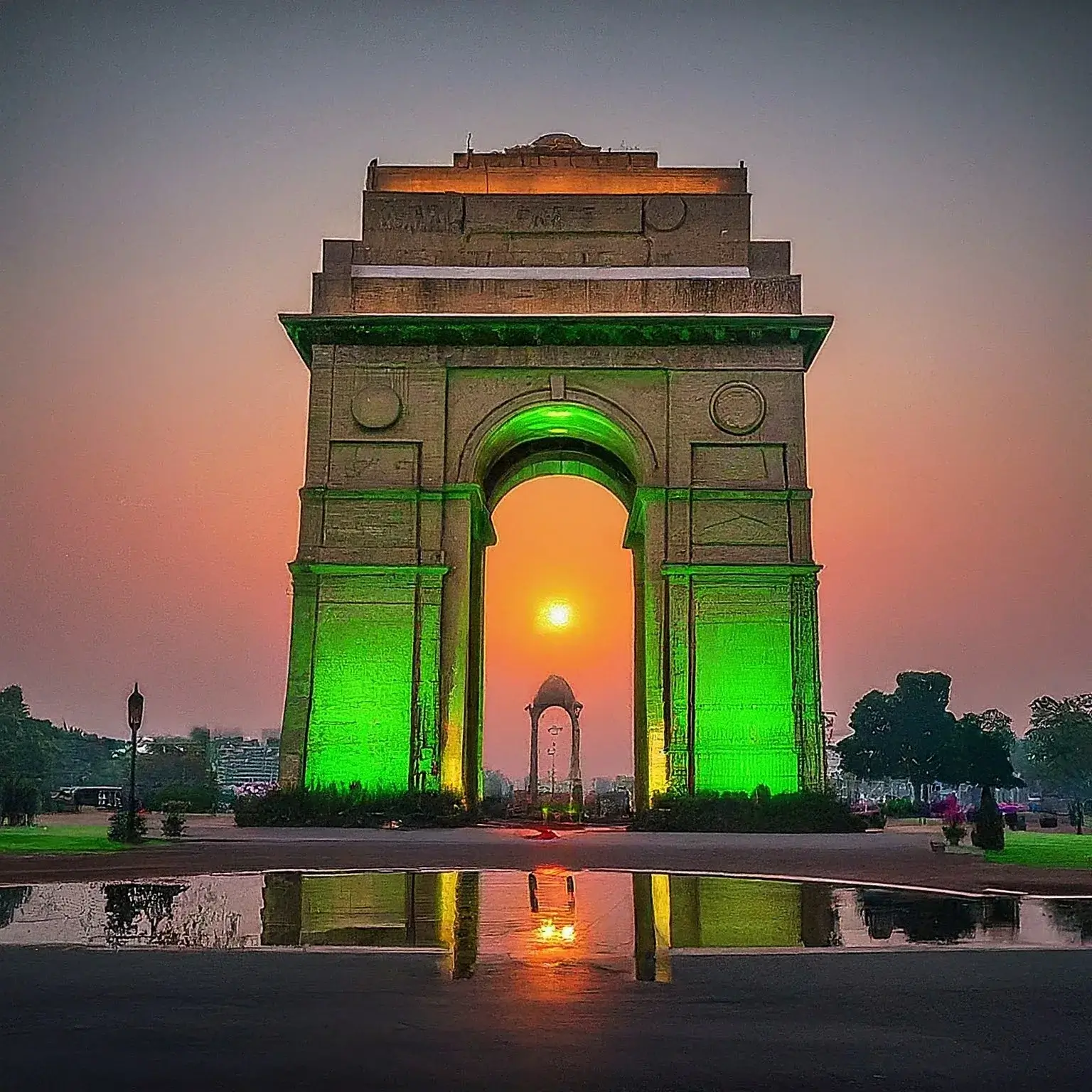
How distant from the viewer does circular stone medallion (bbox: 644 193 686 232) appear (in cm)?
3662

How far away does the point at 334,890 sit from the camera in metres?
14.4

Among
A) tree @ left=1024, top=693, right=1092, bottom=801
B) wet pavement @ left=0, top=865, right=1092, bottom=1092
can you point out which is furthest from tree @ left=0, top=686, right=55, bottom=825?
tree @ left=1024, top=693, right=1092, bottom=801

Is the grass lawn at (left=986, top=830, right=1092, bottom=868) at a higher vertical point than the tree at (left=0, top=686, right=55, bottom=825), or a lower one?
lower

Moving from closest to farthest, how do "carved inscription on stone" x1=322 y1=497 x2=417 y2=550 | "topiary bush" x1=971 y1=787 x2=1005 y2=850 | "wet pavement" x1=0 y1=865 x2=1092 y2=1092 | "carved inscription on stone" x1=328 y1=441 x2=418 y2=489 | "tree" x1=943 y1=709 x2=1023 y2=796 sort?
"wet pavement" x1=0 y1=865 x2=1092 y2=1092
"topiary bush" x1=971 y1=787 x2=1005 y2=850
"carved inscription on stone" x1=322 y1=497 x2=417 y2=550
"carved inscription on stone" x1=328 y1=441 x2=418 y2=489
"tree" x1=943 y1=709 x2=1023 y2=796

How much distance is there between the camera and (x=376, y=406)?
114ft

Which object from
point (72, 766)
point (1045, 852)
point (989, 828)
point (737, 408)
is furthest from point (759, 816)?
point (72, 766)

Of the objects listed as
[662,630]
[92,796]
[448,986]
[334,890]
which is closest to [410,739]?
[662,630]

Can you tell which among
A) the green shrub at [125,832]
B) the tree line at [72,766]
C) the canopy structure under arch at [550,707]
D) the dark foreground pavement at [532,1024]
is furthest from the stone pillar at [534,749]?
the dark foreground pavement at [532,1024]

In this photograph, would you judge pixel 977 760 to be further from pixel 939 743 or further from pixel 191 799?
pixel 191 799

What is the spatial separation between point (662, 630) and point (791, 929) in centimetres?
2260

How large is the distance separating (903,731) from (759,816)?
6216 cm

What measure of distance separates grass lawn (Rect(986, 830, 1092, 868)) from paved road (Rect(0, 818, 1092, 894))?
83 centimetres

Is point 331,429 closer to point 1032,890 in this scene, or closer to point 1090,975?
point 1032,890

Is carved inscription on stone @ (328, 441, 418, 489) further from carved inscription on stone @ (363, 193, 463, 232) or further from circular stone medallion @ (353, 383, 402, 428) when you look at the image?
carved inscription on stone @ (363, 193, 463, 232)
